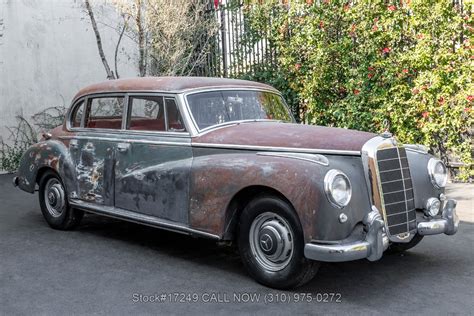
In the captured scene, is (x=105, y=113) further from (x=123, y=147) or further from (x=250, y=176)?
(x=250, y=176)

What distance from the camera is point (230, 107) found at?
541 cm

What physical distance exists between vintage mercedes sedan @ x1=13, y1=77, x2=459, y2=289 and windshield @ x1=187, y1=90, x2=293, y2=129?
0.04 feet

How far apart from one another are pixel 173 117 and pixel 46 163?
204cm

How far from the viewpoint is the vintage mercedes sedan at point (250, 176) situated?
13.6 ft

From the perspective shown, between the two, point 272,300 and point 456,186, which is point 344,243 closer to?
point 272,300

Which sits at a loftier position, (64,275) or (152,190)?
(152,190)

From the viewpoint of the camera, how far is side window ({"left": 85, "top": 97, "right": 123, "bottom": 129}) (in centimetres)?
600

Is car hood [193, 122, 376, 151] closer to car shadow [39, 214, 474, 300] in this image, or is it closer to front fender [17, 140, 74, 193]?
car shadow [39, 214, 474, 300]

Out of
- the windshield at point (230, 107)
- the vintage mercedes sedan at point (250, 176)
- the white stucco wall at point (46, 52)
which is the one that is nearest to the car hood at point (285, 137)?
the vintage mercedes sedan at point (250, 176)

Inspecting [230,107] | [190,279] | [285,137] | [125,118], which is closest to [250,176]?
[285,137]

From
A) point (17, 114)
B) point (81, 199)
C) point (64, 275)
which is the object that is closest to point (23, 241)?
point (81, 199)

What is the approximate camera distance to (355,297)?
4.22 metres

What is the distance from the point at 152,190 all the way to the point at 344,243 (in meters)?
2.03

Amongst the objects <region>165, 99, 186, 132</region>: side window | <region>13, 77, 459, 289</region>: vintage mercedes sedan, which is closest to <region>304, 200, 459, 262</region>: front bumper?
<region>13, 77, 459, 289</region>: vintage mercedes sedan
